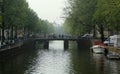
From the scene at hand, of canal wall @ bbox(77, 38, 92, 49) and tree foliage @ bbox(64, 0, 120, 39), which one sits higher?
tree foliage @ bbox(64, 0, 120, 39)

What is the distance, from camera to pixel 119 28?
8175 centimetres

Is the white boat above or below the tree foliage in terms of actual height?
below

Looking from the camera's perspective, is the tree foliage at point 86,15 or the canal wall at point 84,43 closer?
the tree foliage at point 86,15

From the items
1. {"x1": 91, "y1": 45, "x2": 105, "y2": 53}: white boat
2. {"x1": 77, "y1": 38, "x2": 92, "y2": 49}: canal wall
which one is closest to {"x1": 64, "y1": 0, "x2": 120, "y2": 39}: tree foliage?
{"x1": 77, "y1": 38, "x2": 92, "y2": 49}: canal wall

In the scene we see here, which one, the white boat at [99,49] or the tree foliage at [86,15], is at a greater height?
the tree foliage at [86,15]

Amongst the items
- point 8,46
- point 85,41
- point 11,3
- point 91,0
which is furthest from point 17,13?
point 85,41

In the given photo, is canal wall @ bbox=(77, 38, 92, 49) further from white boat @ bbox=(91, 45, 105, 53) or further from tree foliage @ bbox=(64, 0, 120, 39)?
white boat @ bbox=(91, 45, 105, 53)

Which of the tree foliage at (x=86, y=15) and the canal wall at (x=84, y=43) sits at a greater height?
the tree foliage at (x=86, y=15)

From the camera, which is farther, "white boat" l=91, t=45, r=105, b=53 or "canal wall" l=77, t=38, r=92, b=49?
"canal wall" l=77, t=38, r=92, b=49

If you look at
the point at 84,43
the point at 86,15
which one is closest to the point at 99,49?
the point at 86,15

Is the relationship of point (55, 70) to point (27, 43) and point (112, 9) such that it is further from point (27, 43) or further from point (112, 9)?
point (27, 43)

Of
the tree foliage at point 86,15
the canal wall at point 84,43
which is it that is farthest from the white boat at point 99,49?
the canal wall at point 84,43

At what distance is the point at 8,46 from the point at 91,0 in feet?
100

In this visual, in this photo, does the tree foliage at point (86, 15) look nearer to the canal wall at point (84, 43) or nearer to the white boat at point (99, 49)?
the canal wall at point (84, 43)
